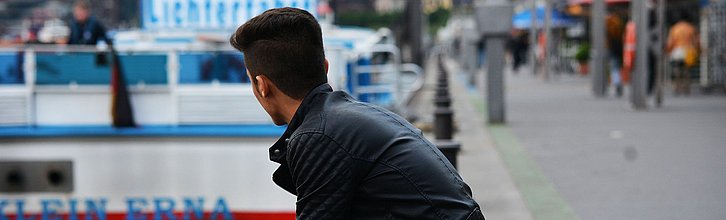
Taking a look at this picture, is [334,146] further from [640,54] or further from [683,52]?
[683,52]

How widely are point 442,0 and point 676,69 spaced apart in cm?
13116

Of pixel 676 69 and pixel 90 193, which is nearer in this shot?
pixel 90 193

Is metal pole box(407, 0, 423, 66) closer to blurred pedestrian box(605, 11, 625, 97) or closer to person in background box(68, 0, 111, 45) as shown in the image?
blurred pedestrian box(605, 11, 625, 97)

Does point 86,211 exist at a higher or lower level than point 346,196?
lower

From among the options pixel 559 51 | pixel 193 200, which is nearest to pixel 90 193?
pixel 193 200

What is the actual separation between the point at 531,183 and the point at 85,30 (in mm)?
5053

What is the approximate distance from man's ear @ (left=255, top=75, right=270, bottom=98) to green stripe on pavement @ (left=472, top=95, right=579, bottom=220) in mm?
5101

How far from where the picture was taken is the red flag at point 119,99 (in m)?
7.34

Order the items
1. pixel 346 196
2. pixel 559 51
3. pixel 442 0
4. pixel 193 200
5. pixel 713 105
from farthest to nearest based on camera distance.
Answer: pixel 442 0, pixel 559 51, pixel 713 105, pixel 193 200, pixel 346 196

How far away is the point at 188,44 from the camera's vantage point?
9.55m

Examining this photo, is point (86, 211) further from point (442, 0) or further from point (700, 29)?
point (442, 0)

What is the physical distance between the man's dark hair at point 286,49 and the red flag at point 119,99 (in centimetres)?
471

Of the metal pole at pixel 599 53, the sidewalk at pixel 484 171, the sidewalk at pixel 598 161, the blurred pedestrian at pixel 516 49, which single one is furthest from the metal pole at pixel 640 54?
the blurred pedestrian at pixel 516 49

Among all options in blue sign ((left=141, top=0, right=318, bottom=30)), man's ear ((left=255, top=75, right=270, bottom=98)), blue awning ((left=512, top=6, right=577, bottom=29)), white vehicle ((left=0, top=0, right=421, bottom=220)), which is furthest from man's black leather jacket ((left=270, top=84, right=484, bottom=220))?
blue awning ((left=512, top=6, right=577, bottom=29))
